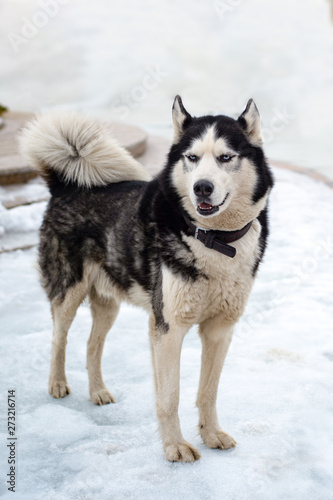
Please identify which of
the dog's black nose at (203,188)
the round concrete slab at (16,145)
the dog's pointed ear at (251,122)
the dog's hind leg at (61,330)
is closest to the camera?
the dog's black nose at (203,188)

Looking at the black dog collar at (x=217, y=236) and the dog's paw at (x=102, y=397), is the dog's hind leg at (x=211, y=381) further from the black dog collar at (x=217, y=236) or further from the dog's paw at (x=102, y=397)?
the dog's paw at (x=102, y=397)

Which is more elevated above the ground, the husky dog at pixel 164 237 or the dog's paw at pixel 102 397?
the husky dog at pixel 164 237

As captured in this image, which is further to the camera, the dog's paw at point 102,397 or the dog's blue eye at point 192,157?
the dog's paw at point 102,397

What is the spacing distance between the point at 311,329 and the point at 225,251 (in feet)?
5.78

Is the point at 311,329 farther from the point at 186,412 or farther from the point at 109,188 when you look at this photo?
the point at 109,188

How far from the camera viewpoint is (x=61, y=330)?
306 centimetres

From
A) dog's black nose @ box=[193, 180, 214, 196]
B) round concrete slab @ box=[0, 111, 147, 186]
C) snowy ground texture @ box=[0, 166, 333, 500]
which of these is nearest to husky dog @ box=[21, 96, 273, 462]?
dog's black nose @ box=[193, 180, 214, 196]

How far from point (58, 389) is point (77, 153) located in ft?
4.35

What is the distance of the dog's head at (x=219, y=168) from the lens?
2170 millimetres

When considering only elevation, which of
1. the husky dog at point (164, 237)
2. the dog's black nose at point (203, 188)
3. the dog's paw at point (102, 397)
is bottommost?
the dog's paw at point (102, 397)

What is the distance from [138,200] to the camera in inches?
108

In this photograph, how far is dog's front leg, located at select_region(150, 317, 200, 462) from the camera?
2404 mm

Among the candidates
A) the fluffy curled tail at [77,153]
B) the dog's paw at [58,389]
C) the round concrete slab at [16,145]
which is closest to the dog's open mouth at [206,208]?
the fluffy curled tail at [77,153]

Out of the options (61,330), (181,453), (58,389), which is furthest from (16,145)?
(181,453)
